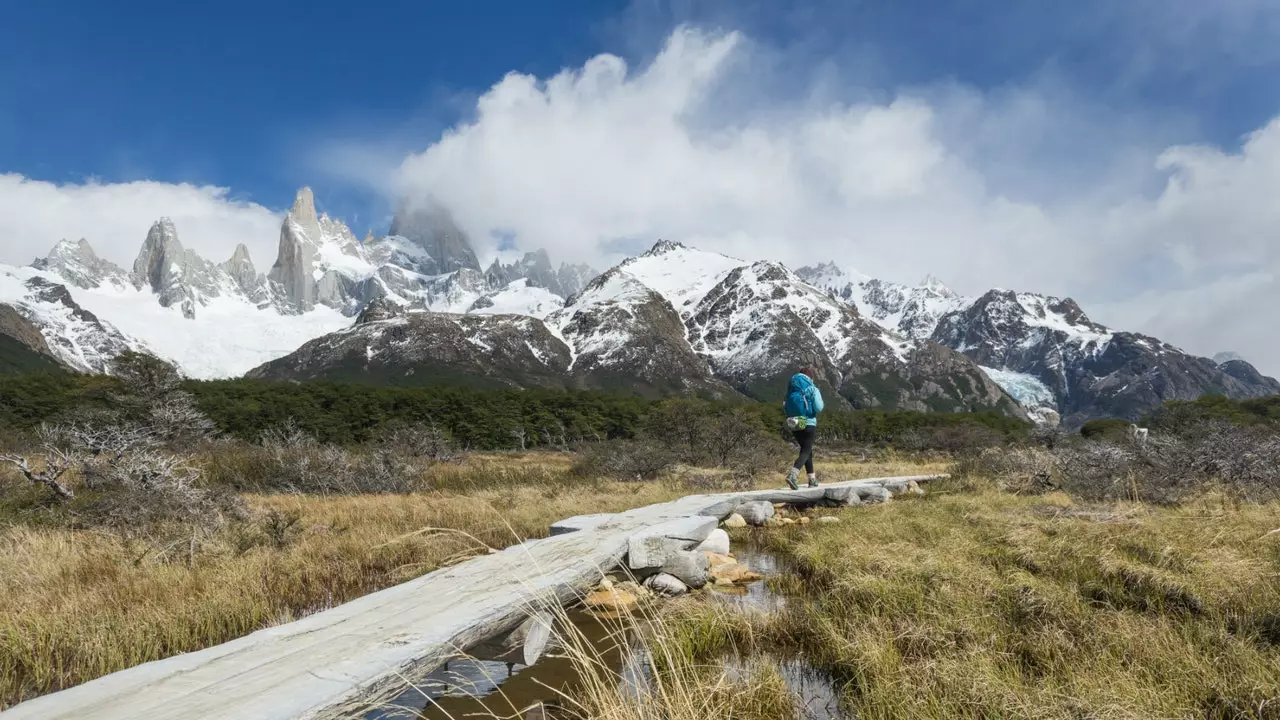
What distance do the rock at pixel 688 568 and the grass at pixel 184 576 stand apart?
2.49 m

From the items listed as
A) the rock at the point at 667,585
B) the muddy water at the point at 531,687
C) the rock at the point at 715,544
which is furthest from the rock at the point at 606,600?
the rock at the point at 715,544

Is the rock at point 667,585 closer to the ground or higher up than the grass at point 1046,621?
closer to the ground

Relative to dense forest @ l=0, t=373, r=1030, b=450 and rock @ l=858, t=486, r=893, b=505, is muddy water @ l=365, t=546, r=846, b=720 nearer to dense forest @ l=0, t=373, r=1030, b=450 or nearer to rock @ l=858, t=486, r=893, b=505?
rock @ l=858, t=486, r=893, b=505

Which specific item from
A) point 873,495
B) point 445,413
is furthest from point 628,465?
point 445,413

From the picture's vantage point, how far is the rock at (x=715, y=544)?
34.0ft

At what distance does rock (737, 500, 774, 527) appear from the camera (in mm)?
13820

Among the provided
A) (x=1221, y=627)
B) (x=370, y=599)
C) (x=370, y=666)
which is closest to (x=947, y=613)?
(x=1221, y=627)

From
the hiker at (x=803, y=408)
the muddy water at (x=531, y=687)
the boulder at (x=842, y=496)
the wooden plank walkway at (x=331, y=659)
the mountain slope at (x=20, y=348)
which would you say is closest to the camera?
the wooden plank walkway at (x=331, y=659)

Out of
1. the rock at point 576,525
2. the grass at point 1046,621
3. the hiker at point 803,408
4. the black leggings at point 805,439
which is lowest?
the rock at point 576,525

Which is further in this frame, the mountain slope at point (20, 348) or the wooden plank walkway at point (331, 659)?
the mountain slope at point (20, 348)

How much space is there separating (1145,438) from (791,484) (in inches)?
436

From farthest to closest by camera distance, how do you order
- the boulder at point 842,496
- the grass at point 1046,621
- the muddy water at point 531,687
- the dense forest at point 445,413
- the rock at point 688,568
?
the dense forest at point 445,413, the boulder at point 842,496, the rock at point 688,568, the muddy water at point 531,687, the grass at point 1046,621

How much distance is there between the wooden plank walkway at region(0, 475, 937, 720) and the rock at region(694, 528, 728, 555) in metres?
3.83

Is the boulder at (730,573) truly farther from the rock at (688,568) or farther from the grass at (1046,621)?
the grass at (1046,621)
